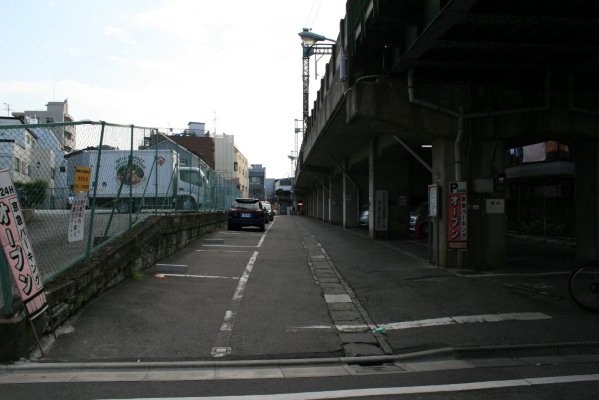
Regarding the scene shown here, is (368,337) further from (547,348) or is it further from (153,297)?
(153,297)

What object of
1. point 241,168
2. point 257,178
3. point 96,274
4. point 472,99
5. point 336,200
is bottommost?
point 96,274

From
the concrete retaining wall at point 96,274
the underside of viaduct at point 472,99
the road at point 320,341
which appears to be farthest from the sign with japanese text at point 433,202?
the concrete retaining wall at point 96,274

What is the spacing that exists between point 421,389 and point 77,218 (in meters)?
5.40

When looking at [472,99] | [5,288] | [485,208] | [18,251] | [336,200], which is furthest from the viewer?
[336,200]

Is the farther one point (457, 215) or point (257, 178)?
point (257, 178)

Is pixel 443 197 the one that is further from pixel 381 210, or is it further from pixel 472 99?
pixel 381 210

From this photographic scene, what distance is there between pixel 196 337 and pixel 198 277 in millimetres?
4295

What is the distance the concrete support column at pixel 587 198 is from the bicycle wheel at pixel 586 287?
6411 mm

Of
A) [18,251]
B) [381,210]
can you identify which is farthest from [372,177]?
[18,251]

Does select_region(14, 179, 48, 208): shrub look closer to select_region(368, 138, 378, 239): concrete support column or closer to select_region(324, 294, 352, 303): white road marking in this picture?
select_region(324, 294, 352, 303): white road marking

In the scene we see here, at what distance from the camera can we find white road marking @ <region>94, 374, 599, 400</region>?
16.4 ft

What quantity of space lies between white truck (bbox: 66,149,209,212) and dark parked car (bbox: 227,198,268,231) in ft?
29.1

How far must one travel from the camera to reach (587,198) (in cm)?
1430

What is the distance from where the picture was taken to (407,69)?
40.5ft
